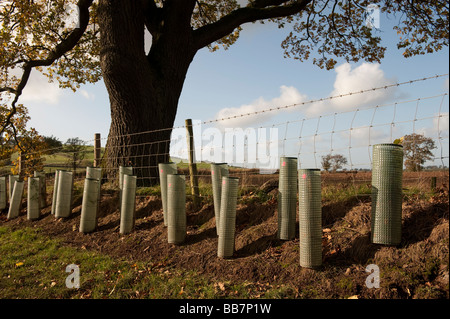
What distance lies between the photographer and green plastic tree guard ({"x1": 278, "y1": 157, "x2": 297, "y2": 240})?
200 inches

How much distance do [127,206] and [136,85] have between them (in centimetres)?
379

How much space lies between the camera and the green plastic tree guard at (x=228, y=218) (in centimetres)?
505

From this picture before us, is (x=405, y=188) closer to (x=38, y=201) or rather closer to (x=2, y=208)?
(x=38, y=201)

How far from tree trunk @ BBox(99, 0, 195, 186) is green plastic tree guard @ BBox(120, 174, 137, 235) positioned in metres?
1.90

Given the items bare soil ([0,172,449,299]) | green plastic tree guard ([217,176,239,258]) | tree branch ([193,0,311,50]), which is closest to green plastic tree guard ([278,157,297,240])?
bare soil ([0,172,449,299])

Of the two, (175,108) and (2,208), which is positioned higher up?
(175,108)

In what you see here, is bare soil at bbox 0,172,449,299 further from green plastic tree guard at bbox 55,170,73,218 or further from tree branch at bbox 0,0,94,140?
tree branch at bbox 0,0,94,140

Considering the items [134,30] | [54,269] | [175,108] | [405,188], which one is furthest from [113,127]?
[405,188]

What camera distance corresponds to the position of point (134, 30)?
9508 mm

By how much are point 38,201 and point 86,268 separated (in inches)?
198

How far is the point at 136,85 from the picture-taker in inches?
372

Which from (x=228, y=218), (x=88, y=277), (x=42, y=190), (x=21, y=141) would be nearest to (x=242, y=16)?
(x=228, y=218)

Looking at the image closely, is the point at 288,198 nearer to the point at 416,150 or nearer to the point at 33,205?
the point at 416,150
